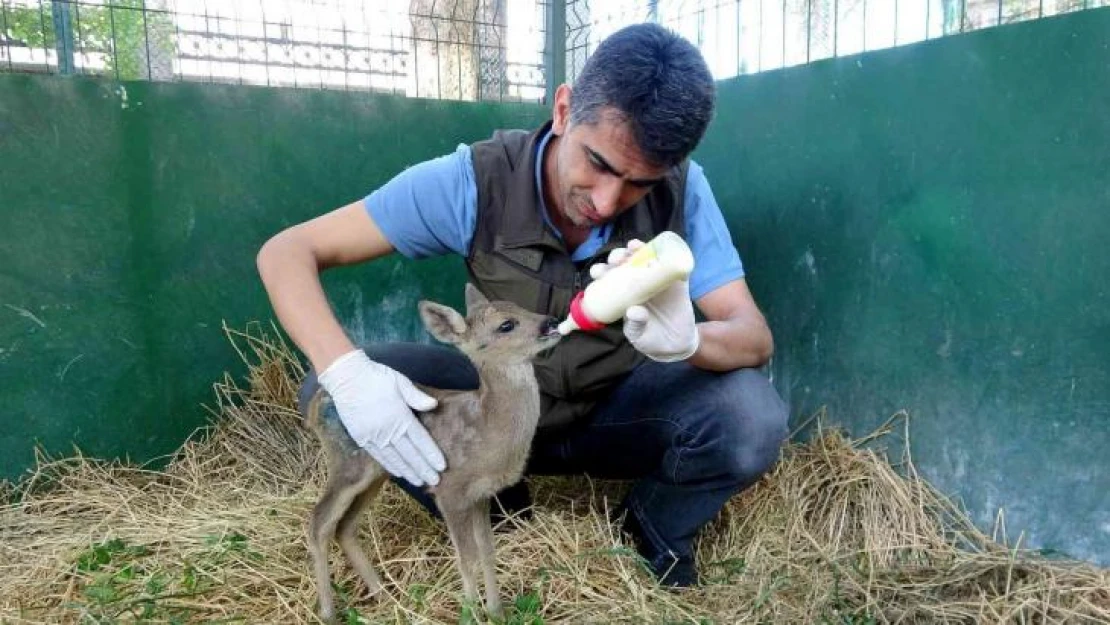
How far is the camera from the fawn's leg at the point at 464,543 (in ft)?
9.71

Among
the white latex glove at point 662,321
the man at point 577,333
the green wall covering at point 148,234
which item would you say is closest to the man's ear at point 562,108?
the man at point 577,333

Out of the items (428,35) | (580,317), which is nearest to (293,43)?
(428,35)

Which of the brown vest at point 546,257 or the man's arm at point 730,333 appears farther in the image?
the brown vest at point 546,257

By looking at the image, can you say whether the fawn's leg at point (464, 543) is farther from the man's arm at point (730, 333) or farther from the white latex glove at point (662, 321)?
the man's arm at point (730, 333)

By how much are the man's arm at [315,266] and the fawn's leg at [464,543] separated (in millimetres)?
706

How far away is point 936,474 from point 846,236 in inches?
44.0

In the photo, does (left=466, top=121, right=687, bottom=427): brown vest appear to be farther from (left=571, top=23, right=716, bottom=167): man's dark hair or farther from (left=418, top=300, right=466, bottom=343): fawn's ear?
(left=571, top=23, right=716, bottom=167): man's dark hair

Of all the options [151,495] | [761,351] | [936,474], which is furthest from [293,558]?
[936,474]

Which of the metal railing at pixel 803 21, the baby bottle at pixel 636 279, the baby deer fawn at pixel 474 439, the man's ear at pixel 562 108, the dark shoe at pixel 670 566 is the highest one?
the metal railing at pixel 803 21

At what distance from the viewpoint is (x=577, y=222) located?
3.29 metres

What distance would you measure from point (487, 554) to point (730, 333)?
3.93ft

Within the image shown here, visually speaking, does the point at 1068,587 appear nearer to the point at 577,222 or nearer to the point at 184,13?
the point at 577,222

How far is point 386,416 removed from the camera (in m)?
2.96

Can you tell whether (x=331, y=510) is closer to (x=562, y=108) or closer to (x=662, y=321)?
(x=662, y=321)
